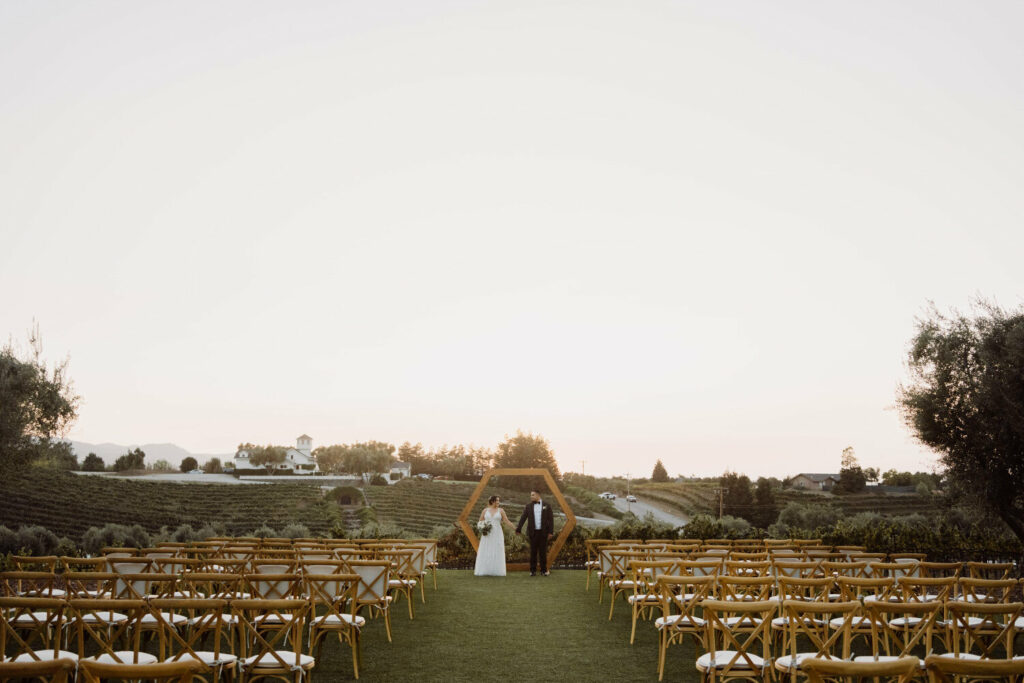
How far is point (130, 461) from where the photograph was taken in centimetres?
2556

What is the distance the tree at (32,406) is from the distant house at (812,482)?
24.1 m

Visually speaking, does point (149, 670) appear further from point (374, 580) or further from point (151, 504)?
point (151, 504)

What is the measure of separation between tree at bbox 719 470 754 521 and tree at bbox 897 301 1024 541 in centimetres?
1397

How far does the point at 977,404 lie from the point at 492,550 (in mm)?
9424

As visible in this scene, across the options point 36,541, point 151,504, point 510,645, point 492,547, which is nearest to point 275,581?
point 510,645

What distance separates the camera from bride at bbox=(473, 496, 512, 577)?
1545cm

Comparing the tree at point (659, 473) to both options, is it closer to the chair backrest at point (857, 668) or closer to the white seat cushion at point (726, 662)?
the white seat cushion at point (726, 662)

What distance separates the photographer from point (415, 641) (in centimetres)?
852

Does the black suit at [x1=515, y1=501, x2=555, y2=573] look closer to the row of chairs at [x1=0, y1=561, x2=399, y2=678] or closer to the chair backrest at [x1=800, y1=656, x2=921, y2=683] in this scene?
the row of chairs at [x1=0, y1=561, x2=399, y2=678]

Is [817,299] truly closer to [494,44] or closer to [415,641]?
[494,44]

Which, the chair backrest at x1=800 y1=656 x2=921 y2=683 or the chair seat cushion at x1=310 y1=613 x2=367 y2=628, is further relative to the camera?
the chair seat cushion at x1=310 y1=613 x2=367 y2=628

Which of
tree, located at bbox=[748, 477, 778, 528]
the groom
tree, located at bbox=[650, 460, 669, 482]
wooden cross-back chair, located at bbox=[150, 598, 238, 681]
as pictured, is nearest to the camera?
wooden cross-back chair, located at bbox=[150, 598, 238, 681]

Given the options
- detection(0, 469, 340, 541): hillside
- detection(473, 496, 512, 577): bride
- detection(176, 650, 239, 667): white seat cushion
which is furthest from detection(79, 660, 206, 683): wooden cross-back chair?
detection(0, 469, 340, 541): hillside

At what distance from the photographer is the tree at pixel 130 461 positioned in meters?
24.8
